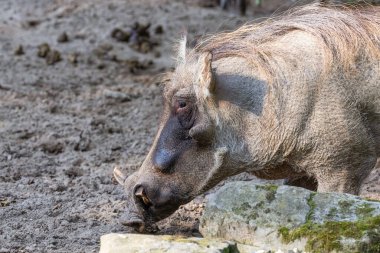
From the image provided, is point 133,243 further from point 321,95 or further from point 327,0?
point 327,0

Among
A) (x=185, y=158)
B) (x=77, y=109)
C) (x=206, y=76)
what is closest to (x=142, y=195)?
(x=185, y=158)

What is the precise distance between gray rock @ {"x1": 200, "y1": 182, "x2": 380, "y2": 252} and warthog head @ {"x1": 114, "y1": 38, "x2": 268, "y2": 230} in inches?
16.8

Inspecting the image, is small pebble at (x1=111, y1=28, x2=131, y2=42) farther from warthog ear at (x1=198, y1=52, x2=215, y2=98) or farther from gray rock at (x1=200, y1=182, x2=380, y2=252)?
gray rock at (x1=200, y1=182, x2=380, y2=252)

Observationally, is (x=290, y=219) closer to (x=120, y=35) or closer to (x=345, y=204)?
(x=345, y=204)

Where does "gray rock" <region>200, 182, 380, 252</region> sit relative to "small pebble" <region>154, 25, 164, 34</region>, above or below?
above

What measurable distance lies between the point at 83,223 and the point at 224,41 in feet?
3.93

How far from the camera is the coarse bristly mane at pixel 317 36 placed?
13.9 ft

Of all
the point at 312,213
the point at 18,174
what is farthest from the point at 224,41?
the point at 18,174

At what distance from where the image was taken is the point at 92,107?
23.7ft

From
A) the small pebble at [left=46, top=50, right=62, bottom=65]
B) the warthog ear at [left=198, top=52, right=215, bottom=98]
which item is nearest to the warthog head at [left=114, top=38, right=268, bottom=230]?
the warthog ear at [left=198, top=52, right=215, bottom=98]

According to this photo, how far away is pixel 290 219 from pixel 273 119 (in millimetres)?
776

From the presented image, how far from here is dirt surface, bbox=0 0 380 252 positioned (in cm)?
451

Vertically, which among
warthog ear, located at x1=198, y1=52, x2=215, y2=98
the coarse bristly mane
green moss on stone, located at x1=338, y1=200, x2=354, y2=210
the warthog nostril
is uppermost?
the coarse bristly mane

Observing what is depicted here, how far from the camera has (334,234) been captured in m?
3.44
